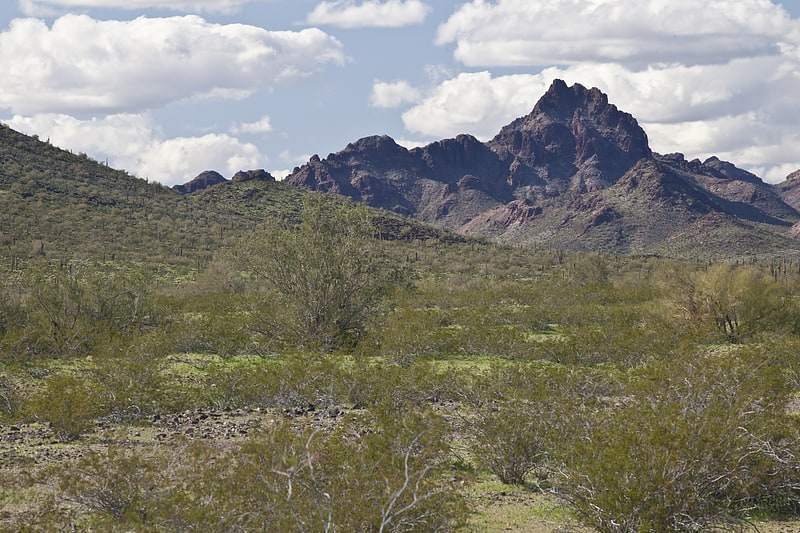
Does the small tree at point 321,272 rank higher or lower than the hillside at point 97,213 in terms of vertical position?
lower

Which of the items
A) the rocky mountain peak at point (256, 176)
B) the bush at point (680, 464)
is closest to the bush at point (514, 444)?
the bush at point (680, 464)

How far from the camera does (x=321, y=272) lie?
90.5ft

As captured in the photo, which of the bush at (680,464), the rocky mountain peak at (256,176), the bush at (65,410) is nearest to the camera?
the bush at (680,464)

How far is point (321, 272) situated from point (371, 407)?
13303mm

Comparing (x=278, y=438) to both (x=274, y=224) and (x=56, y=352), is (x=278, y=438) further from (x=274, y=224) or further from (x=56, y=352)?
(x=274, y=224)

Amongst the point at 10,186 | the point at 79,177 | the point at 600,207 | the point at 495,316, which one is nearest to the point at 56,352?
the point at 495,316

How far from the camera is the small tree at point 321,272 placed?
2755 centimetres

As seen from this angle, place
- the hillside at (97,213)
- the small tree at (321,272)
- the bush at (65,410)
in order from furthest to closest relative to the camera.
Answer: the hillside at (97,213) < the small tree at (321,272) < the bush at (65,410)

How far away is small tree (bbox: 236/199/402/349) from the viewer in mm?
27547

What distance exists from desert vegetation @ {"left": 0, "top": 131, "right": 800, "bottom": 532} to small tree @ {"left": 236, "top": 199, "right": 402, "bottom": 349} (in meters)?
0.08

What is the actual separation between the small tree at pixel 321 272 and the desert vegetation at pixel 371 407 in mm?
78

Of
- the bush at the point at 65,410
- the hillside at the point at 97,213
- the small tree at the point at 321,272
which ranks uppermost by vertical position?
the hillside at the point at 97,213

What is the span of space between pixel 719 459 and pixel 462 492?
11.9ft

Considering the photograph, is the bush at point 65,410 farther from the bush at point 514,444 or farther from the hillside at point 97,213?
the hillside at point 97,213
